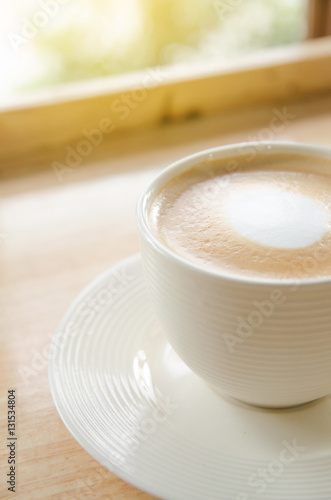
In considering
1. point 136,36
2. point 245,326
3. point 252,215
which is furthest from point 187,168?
point 136,36

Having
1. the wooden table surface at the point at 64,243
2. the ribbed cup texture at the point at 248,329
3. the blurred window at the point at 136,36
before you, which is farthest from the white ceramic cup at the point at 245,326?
the blurred window at the point at 136,36

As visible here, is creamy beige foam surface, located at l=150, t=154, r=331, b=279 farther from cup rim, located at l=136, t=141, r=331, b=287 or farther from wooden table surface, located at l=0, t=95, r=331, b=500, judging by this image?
wooden table surface, located at l=0, t=95, r=331, b=500

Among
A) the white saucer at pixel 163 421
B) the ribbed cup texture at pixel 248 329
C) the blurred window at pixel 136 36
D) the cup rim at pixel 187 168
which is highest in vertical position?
the cup rim at pixel 187 168

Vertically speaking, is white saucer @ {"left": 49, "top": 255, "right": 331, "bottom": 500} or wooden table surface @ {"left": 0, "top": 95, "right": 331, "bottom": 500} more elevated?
white saucer @ {"left": 49, "top": 255, "right": 331, "bottom": 500}

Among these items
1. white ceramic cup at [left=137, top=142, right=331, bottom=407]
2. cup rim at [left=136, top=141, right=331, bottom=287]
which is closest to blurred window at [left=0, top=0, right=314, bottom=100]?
cup rim at [left=136, top=141, right=331, bottom=287]

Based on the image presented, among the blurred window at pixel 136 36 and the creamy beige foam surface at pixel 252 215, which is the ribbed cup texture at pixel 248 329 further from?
the blurred window at pixel 136 36

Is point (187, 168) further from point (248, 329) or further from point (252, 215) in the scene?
point (248, 329)
